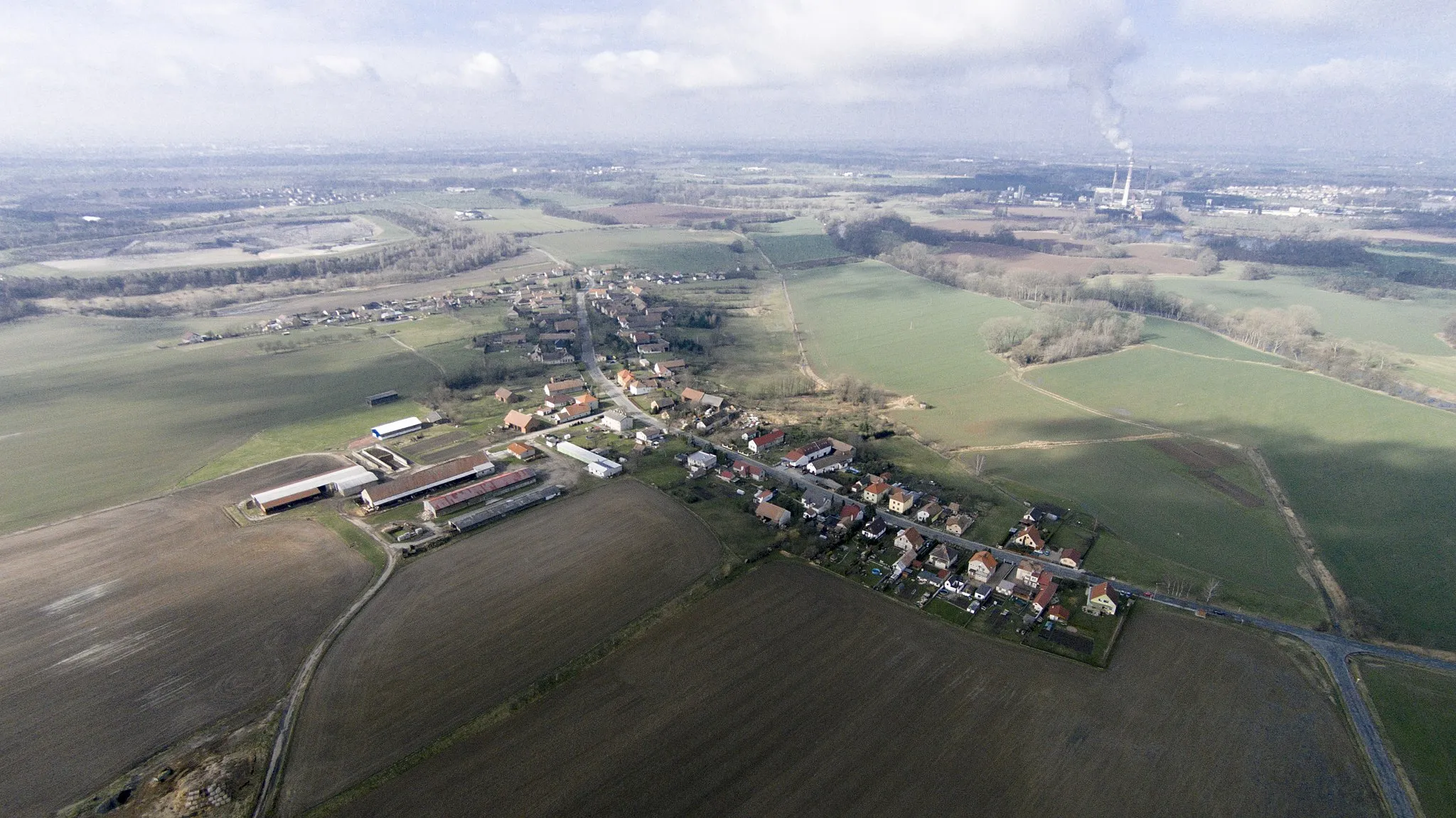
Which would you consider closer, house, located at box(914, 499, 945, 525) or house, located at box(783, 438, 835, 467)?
house, located at box(914, 499, 945, 525)

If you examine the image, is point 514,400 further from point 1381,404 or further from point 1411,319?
point 1411,319

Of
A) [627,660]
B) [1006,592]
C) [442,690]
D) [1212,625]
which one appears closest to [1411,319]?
[1212,625]

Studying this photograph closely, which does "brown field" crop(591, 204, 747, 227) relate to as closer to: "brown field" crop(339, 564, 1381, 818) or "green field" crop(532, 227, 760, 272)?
"green field" crop(532, 227, 760, 272)

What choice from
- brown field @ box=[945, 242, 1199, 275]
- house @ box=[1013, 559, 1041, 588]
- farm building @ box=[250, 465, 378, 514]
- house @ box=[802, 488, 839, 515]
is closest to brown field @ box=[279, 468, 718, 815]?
house @ box=[802, 488, 839, 515]

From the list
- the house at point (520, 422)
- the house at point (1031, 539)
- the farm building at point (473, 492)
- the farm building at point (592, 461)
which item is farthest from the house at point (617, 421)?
the house at point (1031, 539)

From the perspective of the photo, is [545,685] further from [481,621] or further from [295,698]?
[295,698]

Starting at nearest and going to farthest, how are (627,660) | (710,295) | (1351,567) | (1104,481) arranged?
(627,660), (1351,567), (1104,481), (710,295)
